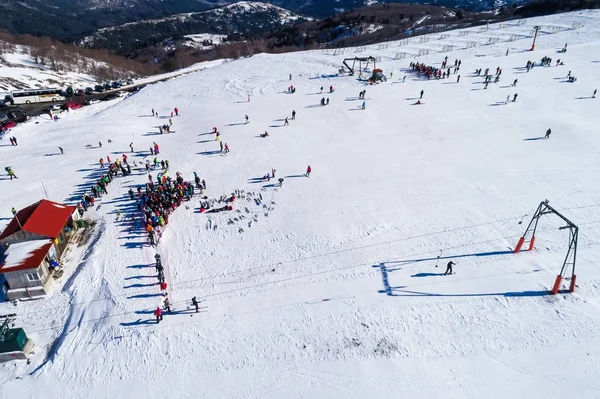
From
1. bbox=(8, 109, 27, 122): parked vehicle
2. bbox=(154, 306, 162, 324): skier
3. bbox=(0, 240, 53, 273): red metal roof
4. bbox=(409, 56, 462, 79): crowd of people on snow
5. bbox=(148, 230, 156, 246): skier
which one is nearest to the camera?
bbox=(154, 306, 162, 324): skier

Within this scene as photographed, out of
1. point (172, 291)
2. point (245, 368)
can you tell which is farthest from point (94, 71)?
point (245, 368)

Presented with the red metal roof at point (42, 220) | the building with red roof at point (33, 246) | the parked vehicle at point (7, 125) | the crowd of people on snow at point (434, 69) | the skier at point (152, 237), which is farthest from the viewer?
the crowd of people on snow at point (434, 69)

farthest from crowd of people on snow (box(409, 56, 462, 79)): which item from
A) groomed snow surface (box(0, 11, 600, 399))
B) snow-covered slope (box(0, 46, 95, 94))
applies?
snow-covered slope (box(0, 46, 95, 94))

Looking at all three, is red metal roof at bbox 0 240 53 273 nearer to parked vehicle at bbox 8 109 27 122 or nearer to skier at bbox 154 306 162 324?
skier at bbox 154 306 162 324

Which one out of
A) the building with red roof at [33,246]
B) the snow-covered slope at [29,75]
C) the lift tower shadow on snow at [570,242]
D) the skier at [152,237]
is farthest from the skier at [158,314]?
the snow-covered slope at [29,75]

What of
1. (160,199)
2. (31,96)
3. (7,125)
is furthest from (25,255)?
(31,96)

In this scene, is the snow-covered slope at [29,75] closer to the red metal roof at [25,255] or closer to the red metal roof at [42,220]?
the red metal roof at [42,220]
